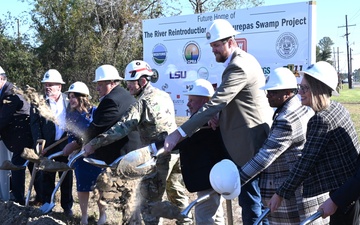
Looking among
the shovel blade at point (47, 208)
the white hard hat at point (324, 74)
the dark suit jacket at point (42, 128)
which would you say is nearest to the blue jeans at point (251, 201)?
the white hard hat at point (324, 74)

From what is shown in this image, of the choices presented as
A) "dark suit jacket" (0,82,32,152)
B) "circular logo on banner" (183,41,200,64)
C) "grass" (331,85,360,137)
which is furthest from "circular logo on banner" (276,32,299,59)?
"dark suit jacket" (0,82,32,152)

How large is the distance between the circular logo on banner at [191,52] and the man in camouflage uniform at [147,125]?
4.80 metres

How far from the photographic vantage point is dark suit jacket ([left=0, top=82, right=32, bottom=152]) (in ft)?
21.8

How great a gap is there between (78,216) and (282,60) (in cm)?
410

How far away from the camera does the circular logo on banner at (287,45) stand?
7.87 m

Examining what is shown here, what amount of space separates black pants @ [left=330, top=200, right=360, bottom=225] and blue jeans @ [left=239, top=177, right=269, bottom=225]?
3.64 ft

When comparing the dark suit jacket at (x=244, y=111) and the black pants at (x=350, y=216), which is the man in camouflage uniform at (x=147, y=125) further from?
the black pants at (x=350, y=216)

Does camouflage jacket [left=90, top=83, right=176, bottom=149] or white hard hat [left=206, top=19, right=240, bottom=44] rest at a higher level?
white hard hat [left=206, top=19, right=240, bottom=44]

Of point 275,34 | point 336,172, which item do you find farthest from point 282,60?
point 336,172

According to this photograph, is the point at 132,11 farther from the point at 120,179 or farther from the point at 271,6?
the point at 120,179

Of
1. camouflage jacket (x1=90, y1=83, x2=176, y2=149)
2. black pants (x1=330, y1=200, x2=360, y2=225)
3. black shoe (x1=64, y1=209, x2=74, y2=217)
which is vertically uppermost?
camouflage jacket (x1=90, y1=83, x2=176, y2=149)

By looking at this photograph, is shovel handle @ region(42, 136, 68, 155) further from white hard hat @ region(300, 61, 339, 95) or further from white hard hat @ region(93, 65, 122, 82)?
white hard hat @ region(300, 61, 339, 95)

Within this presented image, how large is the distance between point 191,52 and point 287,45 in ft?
7.83

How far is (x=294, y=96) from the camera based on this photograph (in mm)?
3855
